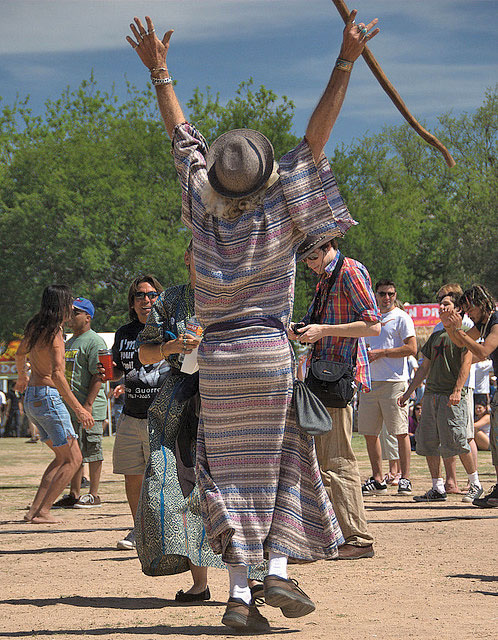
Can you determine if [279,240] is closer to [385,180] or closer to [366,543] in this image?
[366,543]

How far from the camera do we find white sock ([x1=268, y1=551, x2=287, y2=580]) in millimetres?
4191

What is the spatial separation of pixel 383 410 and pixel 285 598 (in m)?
6.92

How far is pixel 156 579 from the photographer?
5938mm

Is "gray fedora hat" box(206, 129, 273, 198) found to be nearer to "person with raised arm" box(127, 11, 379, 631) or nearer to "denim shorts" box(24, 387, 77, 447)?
"person with raised arm" box(127, 11, 379, 631)

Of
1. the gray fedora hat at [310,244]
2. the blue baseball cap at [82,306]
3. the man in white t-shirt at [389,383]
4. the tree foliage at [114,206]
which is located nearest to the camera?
the gray fedora hat at [310,244]

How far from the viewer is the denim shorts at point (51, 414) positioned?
931 centimetres

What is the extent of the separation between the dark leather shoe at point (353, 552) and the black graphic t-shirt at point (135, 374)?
6.64ft

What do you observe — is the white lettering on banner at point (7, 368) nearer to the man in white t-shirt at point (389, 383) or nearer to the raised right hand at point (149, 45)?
the man in white t-shirt at point (389, 383)

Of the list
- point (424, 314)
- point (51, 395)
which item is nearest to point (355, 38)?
point (51, 395)

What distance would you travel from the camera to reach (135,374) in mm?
7938

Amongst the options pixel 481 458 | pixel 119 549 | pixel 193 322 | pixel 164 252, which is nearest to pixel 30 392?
pixel 119 549

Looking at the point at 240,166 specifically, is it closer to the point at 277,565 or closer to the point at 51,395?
the point at 277,565

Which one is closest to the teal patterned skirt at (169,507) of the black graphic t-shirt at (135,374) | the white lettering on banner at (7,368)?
the black graphic t-shirt at (135,374)

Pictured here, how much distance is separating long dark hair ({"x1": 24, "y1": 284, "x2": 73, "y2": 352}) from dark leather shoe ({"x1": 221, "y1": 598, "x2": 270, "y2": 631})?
527 centimetres
